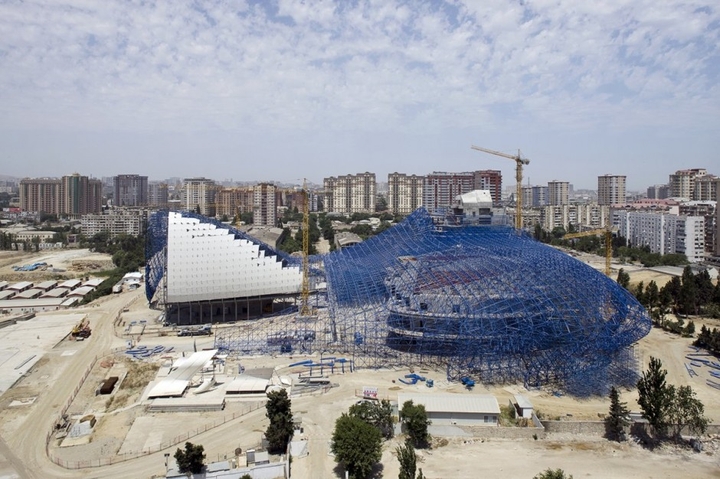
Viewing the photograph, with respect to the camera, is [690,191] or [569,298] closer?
[569,298]

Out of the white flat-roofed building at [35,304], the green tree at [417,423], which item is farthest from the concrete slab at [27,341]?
the green tree at [417,423]

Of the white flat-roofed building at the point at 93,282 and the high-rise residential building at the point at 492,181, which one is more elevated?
the high-rise residential building at the point at 492,181

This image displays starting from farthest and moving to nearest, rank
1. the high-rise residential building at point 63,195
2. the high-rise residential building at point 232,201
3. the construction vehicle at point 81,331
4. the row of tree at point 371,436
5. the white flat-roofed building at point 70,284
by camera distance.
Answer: the high-rise residential building at point 63,195
the high-rise residential building at point 232,201
the white flat-roofed building at point 70,284
the construction vehicle at point 81,331
the row of tree at point 371,436

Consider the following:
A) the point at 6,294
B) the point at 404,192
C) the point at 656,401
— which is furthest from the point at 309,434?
the point at 404,192

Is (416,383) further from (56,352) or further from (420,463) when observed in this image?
(56,352)

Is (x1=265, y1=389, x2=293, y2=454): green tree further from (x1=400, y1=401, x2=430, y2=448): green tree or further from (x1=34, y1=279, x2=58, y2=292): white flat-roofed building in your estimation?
(x1=34, y1=279, x2=58, y2=292): white flat-roofed building

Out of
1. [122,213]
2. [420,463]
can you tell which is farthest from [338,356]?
[122,213]

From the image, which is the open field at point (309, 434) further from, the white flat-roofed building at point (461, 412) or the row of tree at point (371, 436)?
the white flat-roofed building at point (461, 412)
